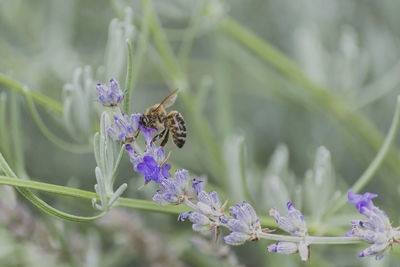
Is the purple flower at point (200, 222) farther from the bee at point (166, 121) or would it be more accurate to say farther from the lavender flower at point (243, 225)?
the bee at point (166, 121)

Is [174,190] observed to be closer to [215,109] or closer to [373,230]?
[373,230]

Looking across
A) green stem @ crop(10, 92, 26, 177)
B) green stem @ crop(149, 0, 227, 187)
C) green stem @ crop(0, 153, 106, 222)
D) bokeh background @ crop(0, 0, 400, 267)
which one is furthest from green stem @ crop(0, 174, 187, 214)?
green stem @ crop(149, 0, 227, 187)

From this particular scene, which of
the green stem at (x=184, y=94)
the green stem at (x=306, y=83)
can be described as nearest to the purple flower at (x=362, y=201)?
the green stem at (x=184, y=94)

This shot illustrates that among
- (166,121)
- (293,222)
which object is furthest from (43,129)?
(293,222)

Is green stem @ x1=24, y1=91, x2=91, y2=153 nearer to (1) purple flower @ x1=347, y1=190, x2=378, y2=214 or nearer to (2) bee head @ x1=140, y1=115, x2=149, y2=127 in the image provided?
(2) bee head @ x1=140, y1=115, x2=149, y2=127

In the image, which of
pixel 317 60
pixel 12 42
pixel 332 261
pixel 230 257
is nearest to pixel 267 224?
pixel 230 257

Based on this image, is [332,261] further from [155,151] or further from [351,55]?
[155,151]
